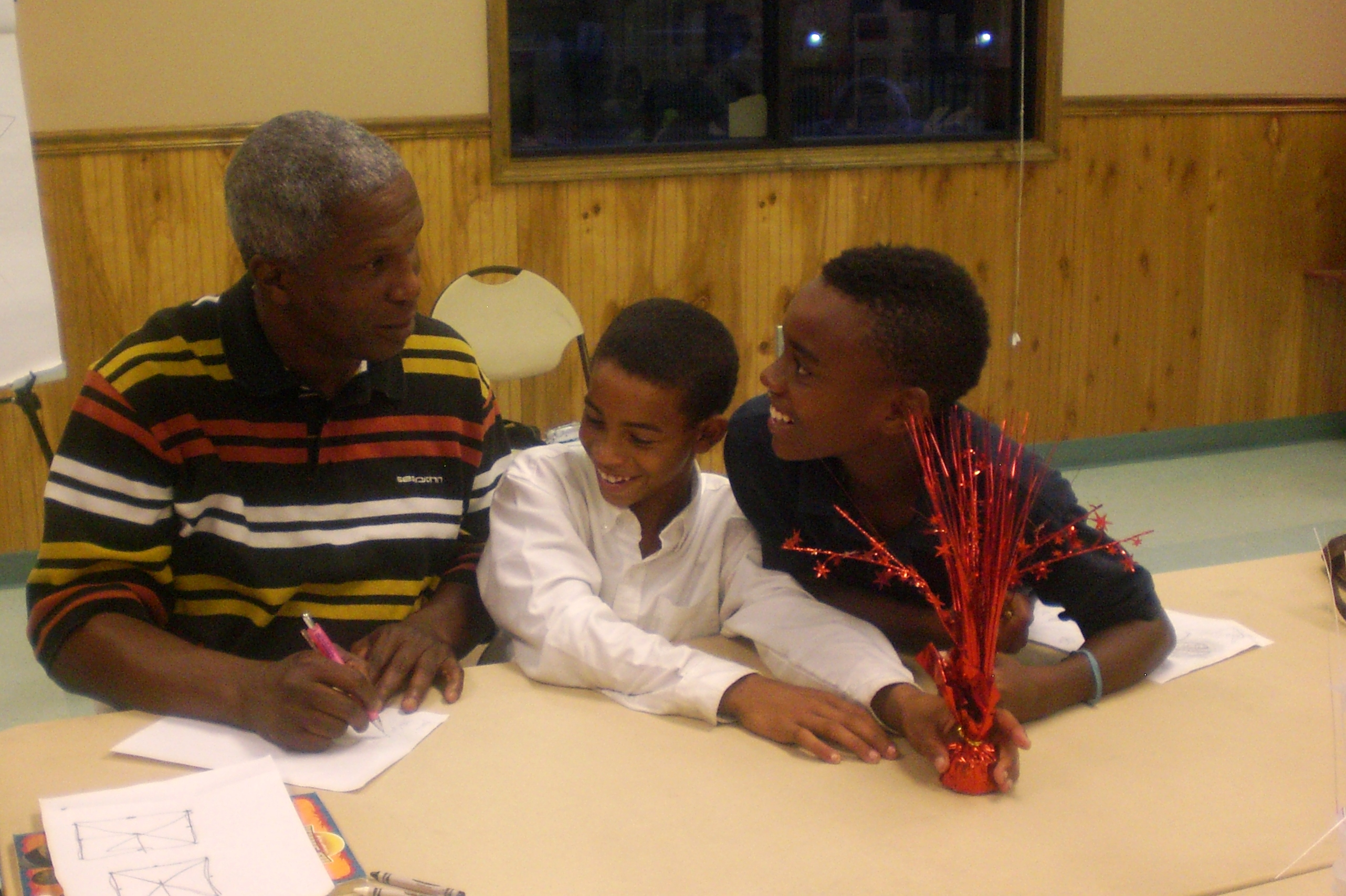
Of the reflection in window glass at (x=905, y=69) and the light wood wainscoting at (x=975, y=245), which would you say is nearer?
the light wood wainscoting at (x=975, y=245)

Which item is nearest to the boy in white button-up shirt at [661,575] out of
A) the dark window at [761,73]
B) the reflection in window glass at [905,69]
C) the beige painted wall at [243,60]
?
the beige painted wall at [243,60]

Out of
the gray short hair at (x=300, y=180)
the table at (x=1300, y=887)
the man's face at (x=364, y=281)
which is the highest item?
the gray short hair at (x=300, y=180)

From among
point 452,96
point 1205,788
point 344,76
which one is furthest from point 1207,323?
point 1205,788

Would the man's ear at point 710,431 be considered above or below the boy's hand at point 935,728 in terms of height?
above

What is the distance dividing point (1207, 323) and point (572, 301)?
8.80 ft

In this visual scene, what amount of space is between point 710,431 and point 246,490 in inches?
24.4

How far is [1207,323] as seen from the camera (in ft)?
16.9

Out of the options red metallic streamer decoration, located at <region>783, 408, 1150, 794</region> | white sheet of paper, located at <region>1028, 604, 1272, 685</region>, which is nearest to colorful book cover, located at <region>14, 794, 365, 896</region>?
red metallic streamer decoration, located at <region>783, 408, 1150, 794</region>

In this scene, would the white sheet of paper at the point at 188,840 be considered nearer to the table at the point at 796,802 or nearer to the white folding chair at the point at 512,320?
the table at the point at 796,802

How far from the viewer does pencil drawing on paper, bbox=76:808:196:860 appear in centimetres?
111

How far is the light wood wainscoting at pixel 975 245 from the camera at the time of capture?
3.74 m

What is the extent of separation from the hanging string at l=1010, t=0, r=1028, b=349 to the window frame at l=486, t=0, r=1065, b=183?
36mm

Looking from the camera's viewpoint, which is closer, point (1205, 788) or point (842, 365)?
point (1205, 788)

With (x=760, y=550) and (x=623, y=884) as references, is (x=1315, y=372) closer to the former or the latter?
(x=760, y=550)
